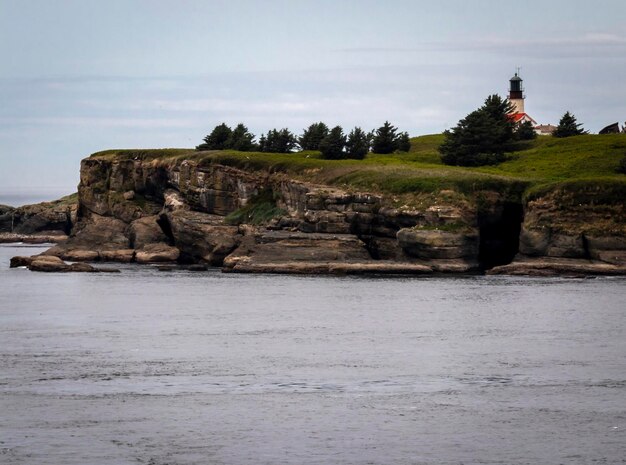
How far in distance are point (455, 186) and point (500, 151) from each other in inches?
1296

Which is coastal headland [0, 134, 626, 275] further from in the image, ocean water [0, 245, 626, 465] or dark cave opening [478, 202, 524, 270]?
ocean water [0, 245, 626, 465]

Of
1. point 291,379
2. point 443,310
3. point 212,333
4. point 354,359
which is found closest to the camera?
point 291,379

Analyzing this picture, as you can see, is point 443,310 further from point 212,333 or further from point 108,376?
point 108,376

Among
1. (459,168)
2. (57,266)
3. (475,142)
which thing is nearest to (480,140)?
(475,142)

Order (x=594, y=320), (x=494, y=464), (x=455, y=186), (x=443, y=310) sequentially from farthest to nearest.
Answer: (x=455, y=186), (x=443, y=310), (x=594, y=320), (x=494, y=464)

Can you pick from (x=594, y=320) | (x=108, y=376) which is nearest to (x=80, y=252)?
(x=594, y=320)

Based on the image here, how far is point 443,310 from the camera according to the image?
72062mm

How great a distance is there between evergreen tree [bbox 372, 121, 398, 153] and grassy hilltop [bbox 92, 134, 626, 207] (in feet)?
8.92

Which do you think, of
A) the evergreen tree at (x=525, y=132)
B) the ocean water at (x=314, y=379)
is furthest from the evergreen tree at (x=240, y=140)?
the ocean water at (x=314, y=379)

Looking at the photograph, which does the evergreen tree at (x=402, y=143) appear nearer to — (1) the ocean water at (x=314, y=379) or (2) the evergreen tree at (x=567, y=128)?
(2) the evergreen tree at (x=567, y=128)

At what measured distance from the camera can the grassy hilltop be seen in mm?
109688

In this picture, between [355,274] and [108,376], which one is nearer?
[108,376]

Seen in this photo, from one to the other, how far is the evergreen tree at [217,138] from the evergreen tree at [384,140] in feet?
62.9

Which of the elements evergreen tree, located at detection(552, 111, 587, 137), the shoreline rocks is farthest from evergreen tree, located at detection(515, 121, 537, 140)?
the shoreline rocks
